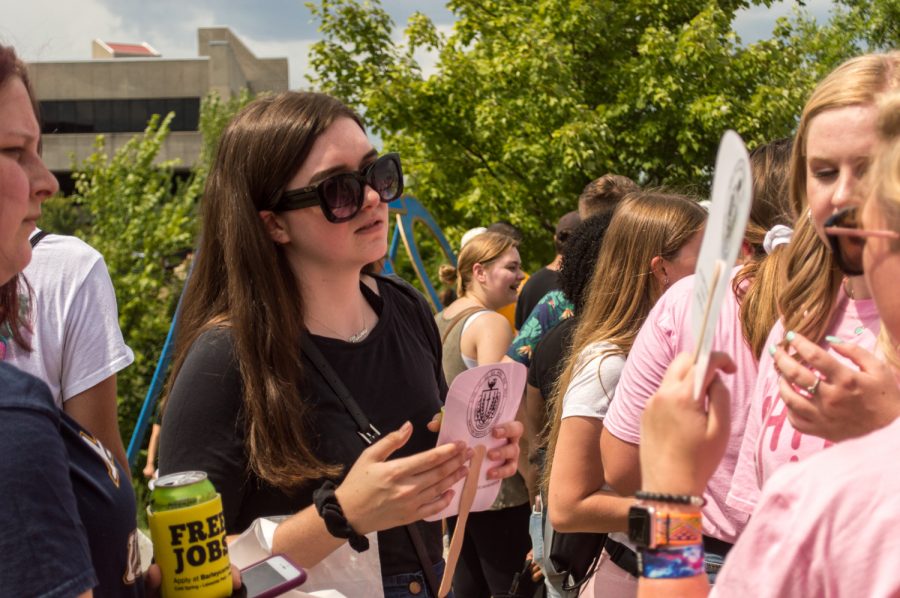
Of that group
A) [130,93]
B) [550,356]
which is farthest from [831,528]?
[130,93]

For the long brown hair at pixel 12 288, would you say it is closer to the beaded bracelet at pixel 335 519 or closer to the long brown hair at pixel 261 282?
the long brown hair at pixel 261 282

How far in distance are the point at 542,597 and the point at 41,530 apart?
2.67 m

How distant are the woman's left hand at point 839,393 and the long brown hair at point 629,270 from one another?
1.22 meters

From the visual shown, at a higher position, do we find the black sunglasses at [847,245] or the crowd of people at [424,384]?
the black sunglasses at [847,245]

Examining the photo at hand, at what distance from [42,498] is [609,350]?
192 cm

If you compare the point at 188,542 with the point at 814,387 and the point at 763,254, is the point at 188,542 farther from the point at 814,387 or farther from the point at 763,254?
the point at 763,254

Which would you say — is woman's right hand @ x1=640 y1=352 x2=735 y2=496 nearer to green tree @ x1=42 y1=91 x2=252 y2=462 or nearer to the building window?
green tree @ x1=42 y1=91 x2=252 y2=462

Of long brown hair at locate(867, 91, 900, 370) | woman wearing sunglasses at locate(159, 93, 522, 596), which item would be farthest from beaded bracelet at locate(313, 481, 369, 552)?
long brown hair at locate(867, 91, 900, 370)

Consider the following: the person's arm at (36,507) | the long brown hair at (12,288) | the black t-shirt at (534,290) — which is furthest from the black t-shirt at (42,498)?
the black t-shirt at (534,290)

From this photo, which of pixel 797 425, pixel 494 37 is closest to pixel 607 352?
pixel 797 425

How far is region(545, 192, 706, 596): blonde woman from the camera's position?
100 inches

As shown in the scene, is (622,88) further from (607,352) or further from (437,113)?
(607,352)

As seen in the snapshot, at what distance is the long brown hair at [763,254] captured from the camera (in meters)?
2.08

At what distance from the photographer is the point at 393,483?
1.83 metres
